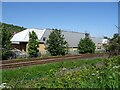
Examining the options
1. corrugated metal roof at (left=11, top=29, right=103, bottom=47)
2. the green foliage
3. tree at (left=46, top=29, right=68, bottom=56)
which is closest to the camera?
the green foliage

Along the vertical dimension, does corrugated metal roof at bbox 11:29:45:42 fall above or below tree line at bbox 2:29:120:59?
above

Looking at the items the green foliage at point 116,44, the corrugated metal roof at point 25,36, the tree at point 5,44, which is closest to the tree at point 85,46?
the corrugated metal roof at point 25,36

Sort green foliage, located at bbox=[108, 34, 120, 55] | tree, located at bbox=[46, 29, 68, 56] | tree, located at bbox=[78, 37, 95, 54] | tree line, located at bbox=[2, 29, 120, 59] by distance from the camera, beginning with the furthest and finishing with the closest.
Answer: tree, located at bbox=[78, 37, 95, 54], tree, located at bbox=[46, 29, 68, 56], tree line, located at bbox=[2, 29, 120, 59], green foliage, located at bbox=[108, 34, 120, 55]

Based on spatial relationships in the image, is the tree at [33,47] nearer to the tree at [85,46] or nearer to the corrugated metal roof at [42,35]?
the corrugated metal roof at [42,35]

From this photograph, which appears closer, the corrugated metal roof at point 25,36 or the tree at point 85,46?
the tree at point 85,46

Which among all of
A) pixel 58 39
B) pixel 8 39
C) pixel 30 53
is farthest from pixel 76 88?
pixel 58 39

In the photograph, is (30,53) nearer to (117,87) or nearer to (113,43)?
(113,43)

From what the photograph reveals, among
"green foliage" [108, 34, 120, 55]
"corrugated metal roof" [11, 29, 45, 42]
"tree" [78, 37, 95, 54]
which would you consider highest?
"corrugated metal roof" [11, 29, 45, 42]

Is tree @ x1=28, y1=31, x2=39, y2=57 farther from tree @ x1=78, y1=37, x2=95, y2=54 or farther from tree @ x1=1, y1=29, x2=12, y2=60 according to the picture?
tree @ x1=78, y1=37, x2=95, y2=54

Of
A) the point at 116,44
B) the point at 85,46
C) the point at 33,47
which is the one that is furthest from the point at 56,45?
the point at 116,44

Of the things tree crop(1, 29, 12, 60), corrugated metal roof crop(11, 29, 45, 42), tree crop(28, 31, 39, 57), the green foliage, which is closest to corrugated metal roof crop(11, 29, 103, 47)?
corrugated metal roof crop(11, 29, 45, 42)

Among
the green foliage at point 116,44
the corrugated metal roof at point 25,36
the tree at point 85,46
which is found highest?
the corrugated metal roof at point 25,36

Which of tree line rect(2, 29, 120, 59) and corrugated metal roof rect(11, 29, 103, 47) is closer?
tree line rect(2, 29, 120, 59)

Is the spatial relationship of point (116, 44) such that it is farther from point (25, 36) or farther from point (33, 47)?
point (25, 36)
